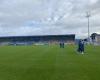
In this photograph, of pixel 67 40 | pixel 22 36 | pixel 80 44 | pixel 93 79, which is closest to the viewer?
pixel 93 79

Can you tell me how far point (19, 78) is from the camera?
12797 mm

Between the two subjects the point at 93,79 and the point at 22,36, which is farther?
the point at 22,36

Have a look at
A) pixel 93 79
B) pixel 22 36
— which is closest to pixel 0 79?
pixel 93 79

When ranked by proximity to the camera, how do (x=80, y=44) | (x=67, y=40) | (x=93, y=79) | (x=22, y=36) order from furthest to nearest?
(x=22, y=36) → (x=67, y=40) → (x=80, y=44) → (x=93, y=79)

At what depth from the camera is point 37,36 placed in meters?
147

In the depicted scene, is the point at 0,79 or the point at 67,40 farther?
the point at 67,40

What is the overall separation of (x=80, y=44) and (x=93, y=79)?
25.2 metres

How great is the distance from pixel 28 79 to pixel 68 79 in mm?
1737

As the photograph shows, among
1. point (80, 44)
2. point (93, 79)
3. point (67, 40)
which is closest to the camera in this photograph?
point (93, 79)

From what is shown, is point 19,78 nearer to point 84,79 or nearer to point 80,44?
point 84,79

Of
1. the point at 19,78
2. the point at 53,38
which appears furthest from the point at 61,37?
the point at 19,78

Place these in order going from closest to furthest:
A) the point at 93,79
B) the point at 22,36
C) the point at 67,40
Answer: the point at 93,79 < the point at 67,40 < the point at 22,36

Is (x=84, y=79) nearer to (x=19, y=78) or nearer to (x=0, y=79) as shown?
(x=19, y=78)

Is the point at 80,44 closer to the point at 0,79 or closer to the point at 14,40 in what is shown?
the point at 0,79
